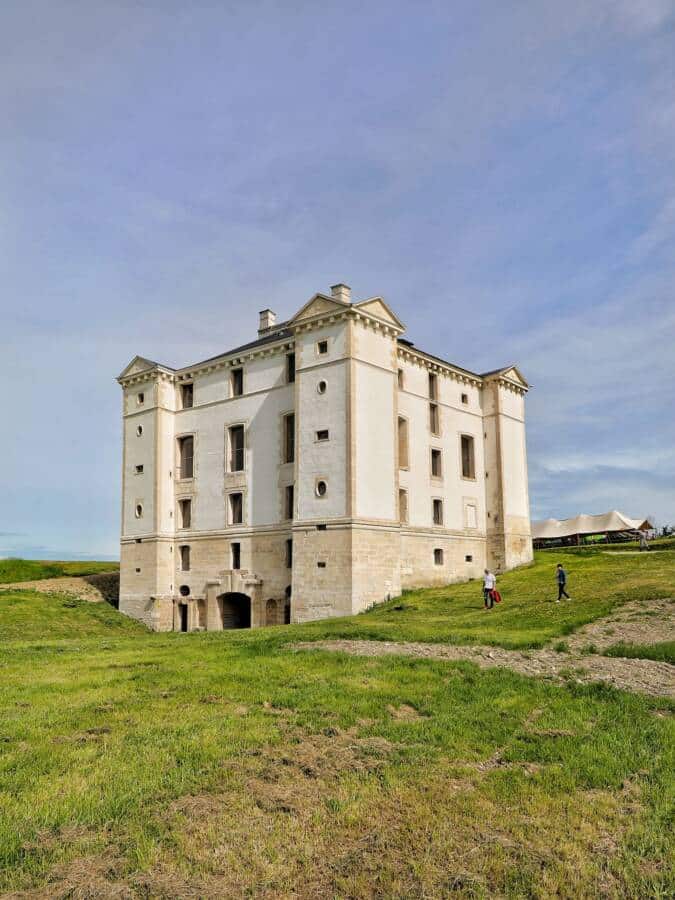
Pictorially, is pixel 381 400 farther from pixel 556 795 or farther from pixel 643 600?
pixel 556 795

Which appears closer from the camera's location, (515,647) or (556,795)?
(556,795)

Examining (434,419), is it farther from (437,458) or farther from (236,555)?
(236,555)

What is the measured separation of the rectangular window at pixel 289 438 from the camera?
39531 mm

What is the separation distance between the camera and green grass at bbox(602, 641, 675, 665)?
16422mm

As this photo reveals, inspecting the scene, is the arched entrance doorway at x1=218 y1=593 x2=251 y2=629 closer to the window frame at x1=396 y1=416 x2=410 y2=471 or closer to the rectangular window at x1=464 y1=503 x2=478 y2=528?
the window frame at x1=396 y1=416 x2=410 y2=471

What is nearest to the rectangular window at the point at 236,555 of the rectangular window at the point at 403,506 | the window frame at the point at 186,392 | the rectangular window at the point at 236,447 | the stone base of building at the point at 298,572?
the stone base of building at the point at 298,572

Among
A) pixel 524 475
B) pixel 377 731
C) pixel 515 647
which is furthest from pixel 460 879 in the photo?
pixel 524 475

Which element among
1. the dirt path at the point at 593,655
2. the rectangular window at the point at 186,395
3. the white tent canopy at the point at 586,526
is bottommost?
the dirt path at the point at 593,655

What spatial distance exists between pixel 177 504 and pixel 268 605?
1026 cm

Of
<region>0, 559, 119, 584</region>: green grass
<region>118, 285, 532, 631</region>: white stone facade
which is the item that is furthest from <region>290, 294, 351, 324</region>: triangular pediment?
<region>0, 559, 119, 584</region>: green grass

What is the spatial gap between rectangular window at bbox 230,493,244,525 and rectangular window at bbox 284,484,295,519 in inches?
144

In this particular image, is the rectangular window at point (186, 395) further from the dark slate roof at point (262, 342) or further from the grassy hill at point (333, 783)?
the grassy hill at point (333, 783)

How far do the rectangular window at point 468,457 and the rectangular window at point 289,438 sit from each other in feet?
40.1

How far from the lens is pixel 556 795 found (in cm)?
859
